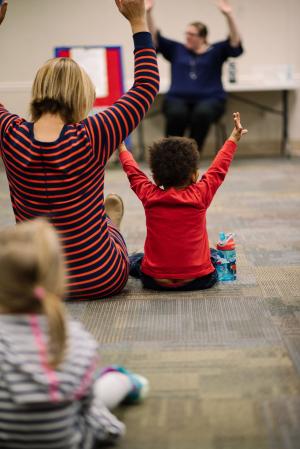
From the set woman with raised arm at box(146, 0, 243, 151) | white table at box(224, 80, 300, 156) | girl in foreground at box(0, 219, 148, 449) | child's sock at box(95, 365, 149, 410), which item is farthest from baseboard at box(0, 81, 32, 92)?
girl in foreground at box(0, 219, 148, 449)

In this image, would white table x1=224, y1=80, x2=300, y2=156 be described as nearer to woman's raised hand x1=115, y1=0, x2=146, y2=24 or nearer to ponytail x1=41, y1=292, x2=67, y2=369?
woman's raised hand x1=115, y1=0, x2=146, y2=24

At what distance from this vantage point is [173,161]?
2156 millimetres

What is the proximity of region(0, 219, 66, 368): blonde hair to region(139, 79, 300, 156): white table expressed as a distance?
462cm

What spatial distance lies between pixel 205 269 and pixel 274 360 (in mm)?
614

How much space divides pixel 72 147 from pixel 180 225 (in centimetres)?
50

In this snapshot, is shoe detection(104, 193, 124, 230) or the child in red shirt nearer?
the child in red shirt

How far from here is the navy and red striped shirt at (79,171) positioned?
1948 mm

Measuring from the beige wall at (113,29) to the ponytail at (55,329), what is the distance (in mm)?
5192

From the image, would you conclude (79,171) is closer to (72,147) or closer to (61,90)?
(72,147)

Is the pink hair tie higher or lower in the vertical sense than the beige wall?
lower

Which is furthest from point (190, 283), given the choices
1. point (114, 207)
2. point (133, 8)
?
point (133, 8)

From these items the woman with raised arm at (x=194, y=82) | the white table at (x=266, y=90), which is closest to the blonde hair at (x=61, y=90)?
the woman with raised arm at (x=194, y=82)

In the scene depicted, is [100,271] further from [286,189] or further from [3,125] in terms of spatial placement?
[286,189]

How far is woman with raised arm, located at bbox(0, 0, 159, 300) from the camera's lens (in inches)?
76.6
